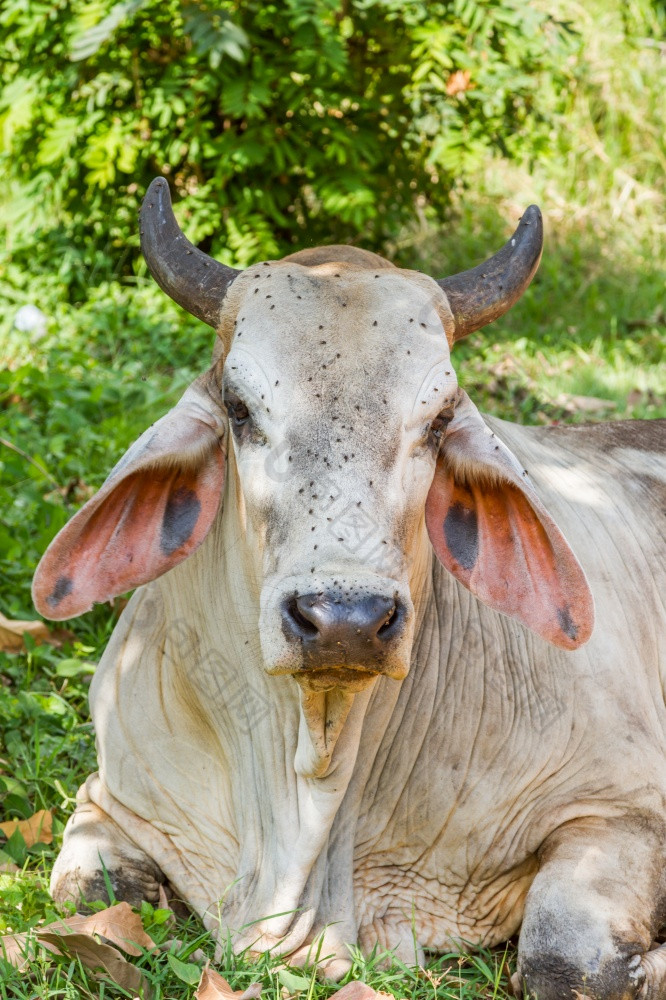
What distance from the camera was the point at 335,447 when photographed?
259 cm

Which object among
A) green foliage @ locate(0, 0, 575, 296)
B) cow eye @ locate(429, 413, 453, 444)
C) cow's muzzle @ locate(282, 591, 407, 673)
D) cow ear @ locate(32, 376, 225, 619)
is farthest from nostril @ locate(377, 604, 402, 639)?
green foliage @ locate(0, 0, 575, 296)

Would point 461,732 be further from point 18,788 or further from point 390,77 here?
point 390,77

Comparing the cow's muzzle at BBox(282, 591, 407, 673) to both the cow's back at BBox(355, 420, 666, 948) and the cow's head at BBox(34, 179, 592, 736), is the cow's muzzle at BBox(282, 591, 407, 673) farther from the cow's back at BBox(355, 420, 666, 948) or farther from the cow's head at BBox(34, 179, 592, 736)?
the cow's back at BBox(355, 420, 666, 948)

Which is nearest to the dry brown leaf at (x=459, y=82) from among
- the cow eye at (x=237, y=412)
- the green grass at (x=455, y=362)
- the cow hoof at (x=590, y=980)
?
the green grass at (x=455, y=362)

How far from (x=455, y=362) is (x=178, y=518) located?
135 inches

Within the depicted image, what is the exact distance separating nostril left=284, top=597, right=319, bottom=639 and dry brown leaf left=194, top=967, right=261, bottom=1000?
75cm

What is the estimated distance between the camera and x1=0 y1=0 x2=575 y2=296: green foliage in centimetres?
589

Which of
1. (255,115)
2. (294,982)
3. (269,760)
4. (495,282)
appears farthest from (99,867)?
(255,115)

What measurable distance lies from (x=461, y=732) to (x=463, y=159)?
388 centimetres

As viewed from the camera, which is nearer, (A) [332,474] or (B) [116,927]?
(A) [332,474]

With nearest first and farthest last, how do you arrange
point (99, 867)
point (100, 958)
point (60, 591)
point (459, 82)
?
point (100, 958) → point (60, 591) → point (99, 867) → point (459, 82)

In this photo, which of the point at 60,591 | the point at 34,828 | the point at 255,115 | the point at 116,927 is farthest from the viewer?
the point at 255,115

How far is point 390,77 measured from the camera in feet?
21.1

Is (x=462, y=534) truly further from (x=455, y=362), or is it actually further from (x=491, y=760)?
(x=455, y=362)
